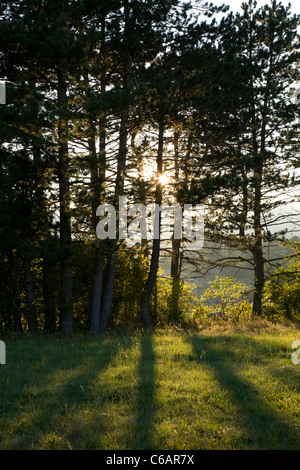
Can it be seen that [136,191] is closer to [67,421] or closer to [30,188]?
[30,188]

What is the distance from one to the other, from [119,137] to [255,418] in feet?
37.4

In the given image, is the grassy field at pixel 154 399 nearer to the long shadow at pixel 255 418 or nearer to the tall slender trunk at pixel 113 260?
the long shadow at pixel 255 418

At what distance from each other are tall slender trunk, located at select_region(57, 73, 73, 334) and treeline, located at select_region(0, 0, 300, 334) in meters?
0.04

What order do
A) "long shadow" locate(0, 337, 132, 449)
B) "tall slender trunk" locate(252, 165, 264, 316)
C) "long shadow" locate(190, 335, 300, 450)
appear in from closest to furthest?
"long shadow" locate(190, 335, 300, 450)
"long shadow" locate(0, 337, 132, 449)
"tall slender trunk" locate(252, 165, 264, 316)

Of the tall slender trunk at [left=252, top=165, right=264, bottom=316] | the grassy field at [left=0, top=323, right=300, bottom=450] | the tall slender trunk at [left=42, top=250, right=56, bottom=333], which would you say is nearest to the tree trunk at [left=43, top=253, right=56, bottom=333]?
the tall slender trunk at [left=42, top=250, right=56, bottom=333]

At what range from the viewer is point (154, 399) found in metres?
5.11

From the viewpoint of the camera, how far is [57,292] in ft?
46.7

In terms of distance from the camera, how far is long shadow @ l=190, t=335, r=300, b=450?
387 centimetres

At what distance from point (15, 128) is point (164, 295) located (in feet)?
34.6

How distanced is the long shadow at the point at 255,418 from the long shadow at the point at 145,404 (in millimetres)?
1020

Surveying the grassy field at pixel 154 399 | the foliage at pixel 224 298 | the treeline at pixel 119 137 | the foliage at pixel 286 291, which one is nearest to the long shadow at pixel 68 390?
the grassy field at pixel 154 399

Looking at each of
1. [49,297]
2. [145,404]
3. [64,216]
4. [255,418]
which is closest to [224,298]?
[49,297]

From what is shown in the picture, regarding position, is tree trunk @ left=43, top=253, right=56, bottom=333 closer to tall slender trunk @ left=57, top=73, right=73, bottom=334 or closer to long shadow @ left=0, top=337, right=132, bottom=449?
tall slender trunk @ left=57, top=73, right=73, bottom=334
